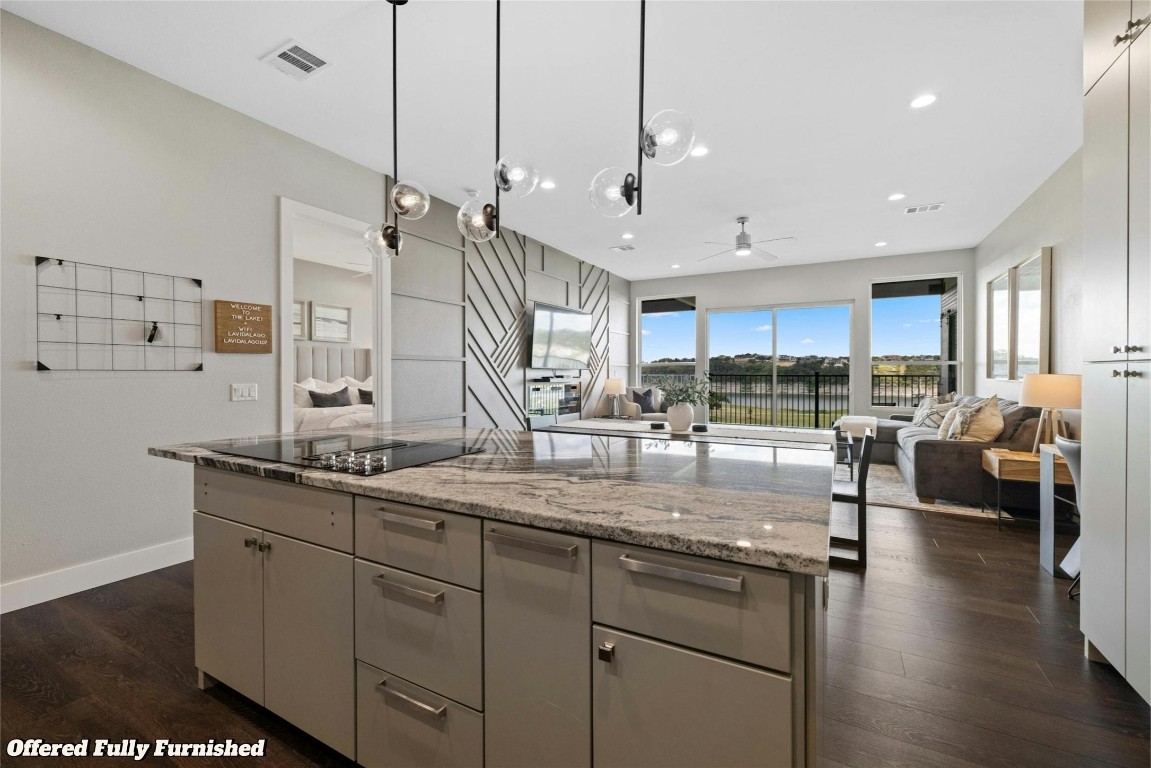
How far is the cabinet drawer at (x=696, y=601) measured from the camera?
84 centimetres

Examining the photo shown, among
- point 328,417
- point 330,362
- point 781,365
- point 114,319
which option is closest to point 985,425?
point 781,365

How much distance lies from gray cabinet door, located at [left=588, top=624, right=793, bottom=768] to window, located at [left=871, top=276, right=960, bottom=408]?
747cm

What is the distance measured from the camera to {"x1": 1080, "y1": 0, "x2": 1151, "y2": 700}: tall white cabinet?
5.22 ft

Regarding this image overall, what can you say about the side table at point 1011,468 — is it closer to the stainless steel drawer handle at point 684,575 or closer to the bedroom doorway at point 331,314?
the stainless steel drawer handle at point 684,575

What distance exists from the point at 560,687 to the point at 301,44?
309cm

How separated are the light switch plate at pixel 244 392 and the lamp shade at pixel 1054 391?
5.31m

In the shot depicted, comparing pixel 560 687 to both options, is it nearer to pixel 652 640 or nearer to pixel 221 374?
pixel 652 640

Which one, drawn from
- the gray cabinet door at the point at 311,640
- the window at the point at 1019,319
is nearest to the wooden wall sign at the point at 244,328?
the gray cabinet door at the point at 311,640

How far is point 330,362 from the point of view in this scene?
21.5 ft

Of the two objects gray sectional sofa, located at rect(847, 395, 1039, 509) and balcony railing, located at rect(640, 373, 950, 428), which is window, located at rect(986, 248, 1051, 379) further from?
balcony railing, located at rect(640, 373, 950, 428)

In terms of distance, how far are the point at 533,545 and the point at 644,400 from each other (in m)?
6.94

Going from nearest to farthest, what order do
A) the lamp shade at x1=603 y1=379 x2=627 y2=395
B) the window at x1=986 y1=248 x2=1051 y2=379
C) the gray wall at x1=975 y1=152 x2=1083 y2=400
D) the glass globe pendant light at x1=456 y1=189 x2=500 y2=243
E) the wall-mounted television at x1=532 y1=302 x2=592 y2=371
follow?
the glass globe pendant light at x1=456 y1=189 x2=500 y2=243 → the gray wall at x1=975 y1=152 x2=1083 y2=400 → the window at x1=986 y1=248 x2=1051 y2=379 → the wall-mounted television at x1=532 y1=302 x2=592 y2=371 → the lamp shade at x1=603 y1=379 x2=627 y2=395

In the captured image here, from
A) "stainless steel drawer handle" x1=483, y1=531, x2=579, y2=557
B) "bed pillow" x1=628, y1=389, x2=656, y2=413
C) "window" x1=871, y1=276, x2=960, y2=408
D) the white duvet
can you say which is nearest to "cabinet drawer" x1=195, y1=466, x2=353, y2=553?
"stainless steel drawer handle" x1=483, y1=531, x2=579, y2=557

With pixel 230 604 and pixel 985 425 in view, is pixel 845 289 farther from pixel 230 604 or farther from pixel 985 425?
pixel 230 604
